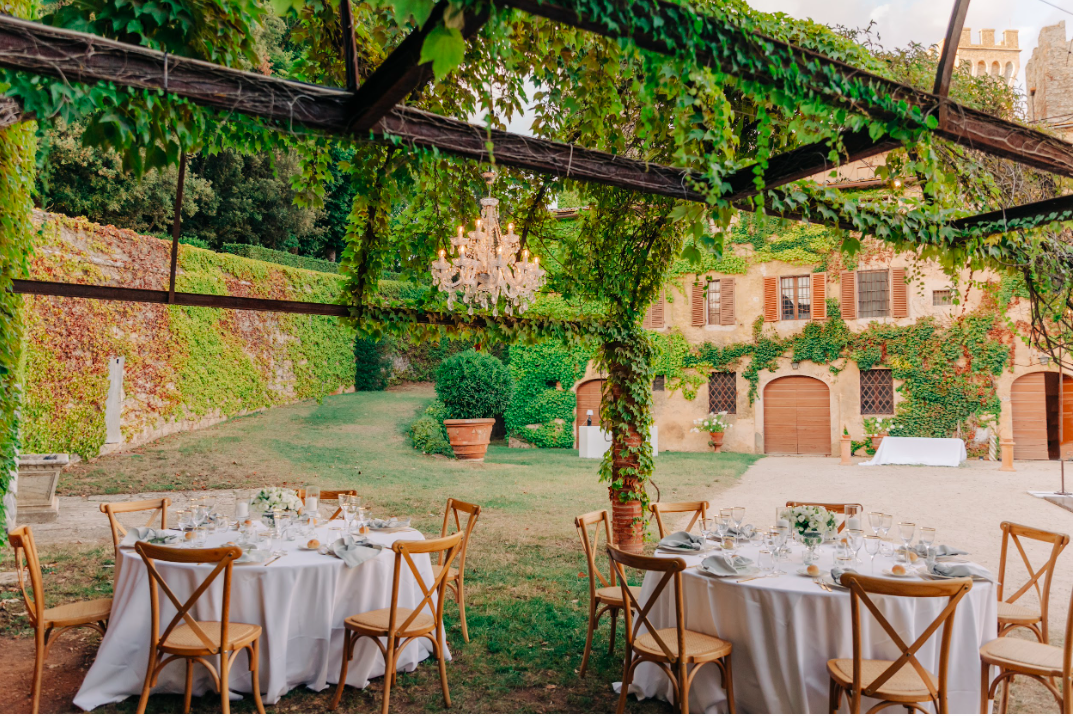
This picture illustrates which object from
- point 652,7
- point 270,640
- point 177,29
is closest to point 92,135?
point 177,29

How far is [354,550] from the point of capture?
3.78 meters

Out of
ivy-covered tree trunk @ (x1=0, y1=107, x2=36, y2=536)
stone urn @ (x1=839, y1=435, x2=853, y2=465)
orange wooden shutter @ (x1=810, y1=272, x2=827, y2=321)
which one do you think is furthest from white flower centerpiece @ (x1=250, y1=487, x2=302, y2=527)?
orange wooden shutter @ (x1=810, y1=272, x2=827, y2=321)

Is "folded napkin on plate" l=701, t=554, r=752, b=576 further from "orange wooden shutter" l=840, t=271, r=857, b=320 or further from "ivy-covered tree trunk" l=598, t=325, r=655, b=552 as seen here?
"orange wooden shutter" l=840, t=271, r=857, b=320

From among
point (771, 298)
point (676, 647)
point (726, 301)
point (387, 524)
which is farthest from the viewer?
point (726, 301)

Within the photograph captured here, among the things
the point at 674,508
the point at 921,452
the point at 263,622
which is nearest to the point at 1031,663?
the point at 674,508

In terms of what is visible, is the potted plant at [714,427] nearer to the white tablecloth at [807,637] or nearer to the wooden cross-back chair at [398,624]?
the white tablecloth at [807,637]

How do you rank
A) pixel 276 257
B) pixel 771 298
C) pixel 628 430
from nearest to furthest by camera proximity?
pixel 628 430
pixel 771 298
pixel 276 257

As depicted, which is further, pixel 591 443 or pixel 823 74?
pixel 591 443

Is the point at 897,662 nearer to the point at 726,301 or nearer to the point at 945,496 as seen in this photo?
the point at 945,496

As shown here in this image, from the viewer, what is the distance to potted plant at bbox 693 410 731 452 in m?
17.7

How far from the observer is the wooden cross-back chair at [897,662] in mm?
2764

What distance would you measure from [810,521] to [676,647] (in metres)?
1.31

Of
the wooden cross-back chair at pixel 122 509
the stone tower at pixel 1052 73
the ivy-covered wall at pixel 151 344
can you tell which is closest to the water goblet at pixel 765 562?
the wooden cross-back chair at pixel 122 509

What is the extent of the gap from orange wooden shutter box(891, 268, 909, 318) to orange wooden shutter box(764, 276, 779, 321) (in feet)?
8.93
